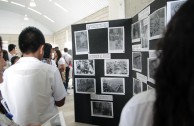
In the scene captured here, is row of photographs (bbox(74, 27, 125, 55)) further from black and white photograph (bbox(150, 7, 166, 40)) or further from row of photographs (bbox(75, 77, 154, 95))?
black and white photograph (bbox(150, 7, 166, 40))

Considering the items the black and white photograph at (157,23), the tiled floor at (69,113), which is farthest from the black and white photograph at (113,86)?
the black and white photograph at (157,23)

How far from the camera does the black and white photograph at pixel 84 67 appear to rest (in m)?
3.91

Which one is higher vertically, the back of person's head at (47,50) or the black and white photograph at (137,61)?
the back of person's head at (47,50)

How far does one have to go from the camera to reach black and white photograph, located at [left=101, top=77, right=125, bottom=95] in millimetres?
3527

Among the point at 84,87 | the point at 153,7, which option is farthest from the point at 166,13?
the point at 84,87

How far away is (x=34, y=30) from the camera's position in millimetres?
2025

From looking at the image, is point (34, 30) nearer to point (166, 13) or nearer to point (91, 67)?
point (166, 13)

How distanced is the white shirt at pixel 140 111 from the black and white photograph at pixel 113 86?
266 cm

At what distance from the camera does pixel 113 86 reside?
3.63m

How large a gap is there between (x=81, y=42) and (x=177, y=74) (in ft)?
11.5

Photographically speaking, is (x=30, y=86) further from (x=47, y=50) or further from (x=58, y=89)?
(x=47, y=50)

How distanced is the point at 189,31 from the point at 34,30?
1682 mm

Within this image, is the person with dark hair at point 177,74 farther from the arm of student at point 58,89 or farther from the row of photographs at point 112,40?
the row of photographs at point 112,40

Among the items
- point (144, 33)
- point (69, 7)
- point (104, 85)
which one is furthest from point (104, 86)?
point (69, 7)
